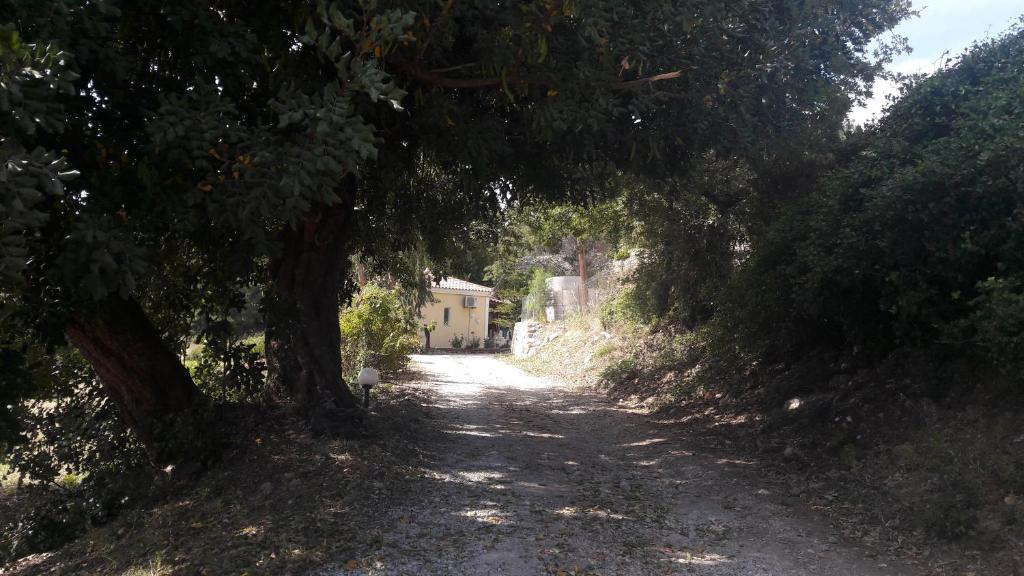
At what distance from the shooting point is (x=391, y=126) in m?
8.30

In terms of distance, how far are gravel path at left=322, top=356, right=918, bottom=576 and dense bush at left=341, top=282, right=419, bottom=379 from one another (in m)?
6.71

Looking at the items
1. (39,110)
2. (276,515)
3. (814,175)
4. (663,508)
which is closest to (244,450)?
(276,515)

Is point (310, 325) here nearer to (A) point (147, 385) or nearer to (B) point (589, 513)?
(A) point (147, 385)

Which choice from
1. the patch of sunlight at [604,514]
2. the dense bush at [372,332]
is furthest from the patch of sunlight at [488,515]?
the dense bush at [372,332]

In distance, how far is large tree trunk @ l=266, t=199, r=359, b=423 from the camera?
30.7ft

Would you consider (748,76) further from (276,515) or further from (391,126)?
(276,515)

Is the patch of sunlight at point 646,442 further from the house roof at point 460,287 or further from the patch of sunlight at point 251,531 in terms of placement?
the house roof at point 460,287

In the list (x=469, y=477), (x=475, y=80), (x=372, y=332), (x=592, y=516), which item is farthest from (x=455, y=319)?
(x=592, y=516)

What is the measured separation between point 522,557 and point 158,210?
3.66 metres

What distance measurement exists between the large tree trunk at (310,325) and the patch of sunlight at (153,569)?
3268 millimetres

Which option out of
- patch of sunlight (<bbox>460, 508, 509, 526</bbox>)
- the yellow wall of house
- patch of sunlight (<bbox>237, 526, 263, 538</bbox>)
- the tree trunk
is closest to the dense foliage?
patch of sunlight (<bbox>237, 526, 263, 538</bbox>)

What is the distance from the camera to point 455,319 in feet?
145

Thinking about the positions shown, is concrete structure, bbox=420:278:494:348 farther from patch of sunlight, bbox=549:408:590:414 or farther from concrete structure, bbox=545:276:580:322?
patch of sunlight, bbox=549:408:590:414

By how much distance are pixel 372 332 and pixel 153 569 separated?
1261 centimetres
